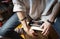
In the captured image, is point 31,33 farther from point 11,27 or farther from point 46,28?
point 11,27

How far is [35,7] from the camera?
1.06m

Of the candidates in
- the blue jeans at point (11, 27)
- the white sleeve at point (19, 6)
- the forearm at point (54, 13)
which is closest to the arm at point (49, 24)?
the forearm at point (54, 13)

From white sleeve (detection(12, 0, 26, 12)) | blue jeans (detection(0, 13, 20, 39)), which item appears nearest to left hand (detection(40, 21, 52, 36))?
white sleeve (detection(12, 0, 26, 12))

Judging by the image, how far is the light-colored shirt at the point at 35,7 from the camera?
3.37 ft

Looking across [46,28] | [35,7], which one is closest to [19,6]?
[35,7]

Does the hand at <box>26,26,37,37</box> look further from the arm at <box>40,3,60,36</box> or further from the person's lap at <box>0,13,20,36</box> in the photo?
the person's lap at <box>0,13,20,36</box>

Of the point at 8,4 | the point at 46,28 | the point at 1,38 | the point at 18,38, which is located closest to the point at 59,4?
the point at 46,28

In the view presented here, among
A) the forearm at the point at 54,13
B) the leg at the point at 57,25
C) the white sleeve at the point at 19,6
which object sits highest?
the white sleeve at the point at 19,6

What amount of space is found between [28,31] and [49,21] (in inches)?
6.1

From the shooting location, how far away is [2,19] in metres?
1.59

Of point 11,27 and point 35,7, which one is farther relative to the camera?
point 11,27

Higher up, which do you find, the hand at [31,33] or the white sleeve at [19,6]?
the white sleeve at [19,6]

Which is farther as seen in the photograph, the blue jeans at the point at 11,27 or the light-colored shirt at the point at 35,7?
the blue jeans at the point at 11,27

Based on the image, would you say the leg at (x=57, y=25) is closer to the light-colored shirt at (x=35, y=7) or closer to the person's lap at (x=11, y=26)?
the light-colored shirt at (x=35, y=7)
